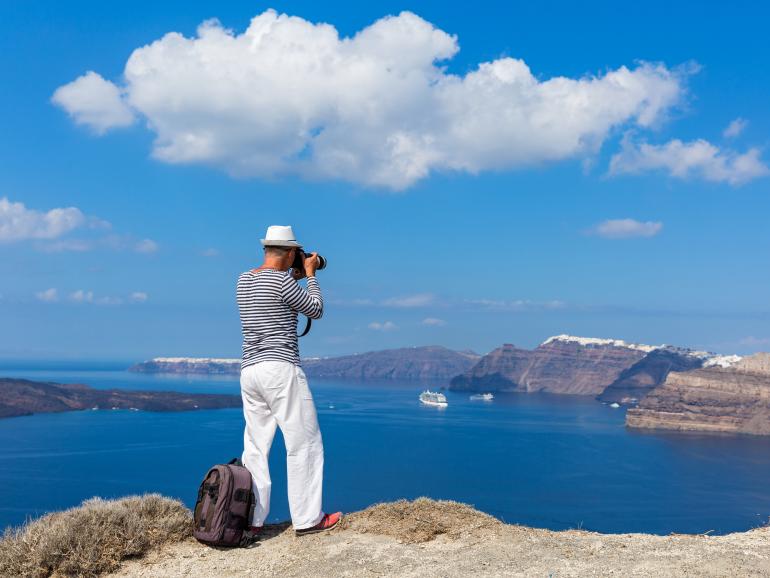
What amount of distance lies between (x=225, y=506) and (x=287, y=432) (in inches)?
25.9

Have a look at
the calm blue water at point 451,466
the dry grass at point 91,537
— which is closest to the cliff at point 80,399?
the calm blue water at point 451,466

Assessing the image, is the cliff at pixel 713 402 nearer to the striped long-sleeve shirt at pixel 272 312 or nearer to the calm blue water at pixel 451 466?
the calm blue water at pixel 451 466

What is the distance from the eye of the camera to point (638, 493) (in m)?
63.7

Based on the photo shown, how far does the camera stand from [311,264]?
193 inches

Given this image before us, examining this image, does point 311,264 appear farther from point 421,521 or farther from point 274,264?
point 421,521

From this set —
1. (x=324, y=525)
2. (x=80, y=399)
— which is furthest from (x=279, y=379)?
(x=80, y=399)

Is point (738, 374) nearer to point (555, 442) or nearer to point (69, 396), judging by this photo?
point (555, 442)

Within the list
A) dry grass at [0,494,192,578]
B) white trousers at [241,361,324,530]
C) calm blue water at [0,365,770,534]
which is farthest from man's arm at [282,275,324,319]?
calm blue water at [0,365,770,534]

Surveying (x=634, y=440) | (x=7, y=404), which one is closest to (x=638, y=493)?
(x=634, y=440)

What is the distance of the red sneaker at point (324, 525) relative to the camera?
4.84m

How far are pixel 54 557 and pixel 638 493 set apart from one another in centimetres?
6678

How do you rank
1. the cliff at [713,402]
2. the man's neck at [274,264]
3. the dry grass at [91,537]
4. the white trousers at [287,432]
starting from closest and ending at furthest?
the dry grass at [91,537] → the white trousers at [287,432] → the man's neck at [274,264] → the cliff at [713,402]

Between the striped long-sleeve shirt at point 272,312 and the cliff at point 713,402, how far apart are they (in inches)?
5098

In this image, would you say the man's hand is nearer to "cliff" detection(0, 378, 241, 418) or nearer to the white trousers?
the white trousers
